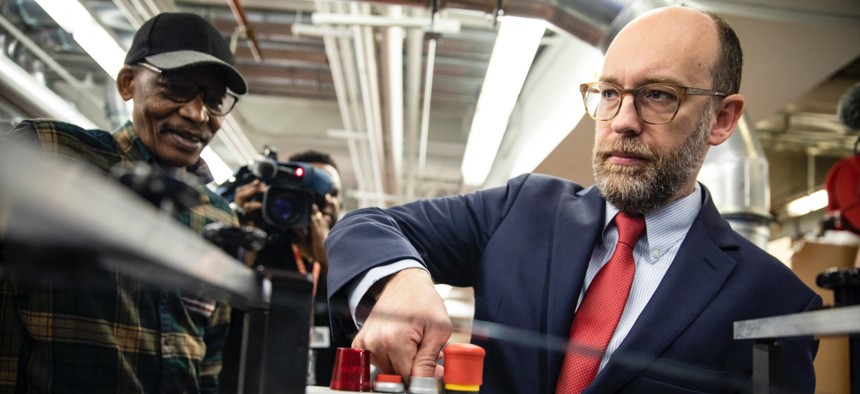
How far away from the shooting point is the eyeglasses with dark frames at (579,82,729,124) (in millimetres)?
989

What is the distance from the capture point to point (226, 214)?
5.38 feet

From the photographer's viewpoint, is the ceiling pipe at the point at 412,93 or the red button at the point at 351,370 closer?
the red button at the point at 351,370

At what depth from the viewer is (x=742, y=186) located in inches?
88.2

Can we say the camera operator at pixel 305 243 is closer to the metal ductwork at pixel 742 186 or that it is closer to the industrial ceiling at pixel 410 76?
the industrial ceiling at pixel 410 76

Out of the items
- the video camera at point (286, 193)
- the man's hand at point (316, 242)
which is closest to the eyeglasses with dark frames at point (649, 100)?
the video camera at point (286, 193)

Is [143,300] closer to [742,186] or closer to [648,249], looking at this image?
[648,249]

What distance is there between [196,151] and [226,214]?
0.20 meters

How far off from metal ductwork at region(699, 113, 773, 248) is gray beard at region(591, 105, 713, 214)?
4.34ft

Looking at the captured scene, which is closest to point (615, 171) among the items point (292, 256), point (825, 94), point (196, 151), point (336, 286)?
point (336, 286)

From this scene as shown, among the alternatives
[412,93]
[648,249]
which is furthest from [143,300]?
[412,93]

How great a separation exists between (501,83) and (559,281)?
94.5 inches

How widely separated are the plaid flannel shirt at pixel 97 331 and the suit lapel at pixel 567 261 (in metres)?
0.57

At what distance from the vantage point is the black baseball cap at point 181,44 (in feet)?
4.78

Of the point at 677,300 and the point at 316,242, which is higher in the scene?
the point at 316,242
